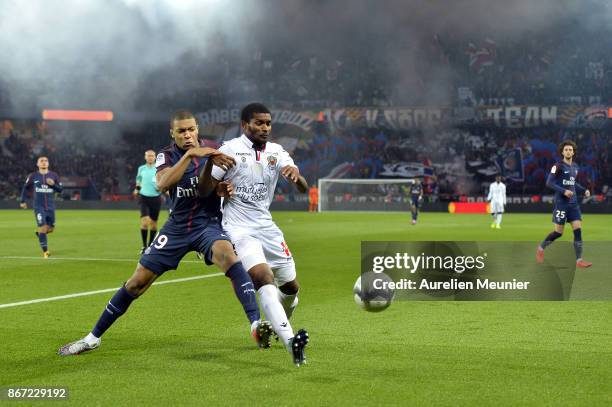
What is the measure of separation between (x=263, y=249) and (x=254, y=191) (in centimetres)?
48

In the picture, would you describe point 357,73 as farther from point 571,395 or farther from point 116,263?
point 571,395

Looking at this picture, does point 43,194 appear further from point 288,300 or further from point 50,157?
point 50,157

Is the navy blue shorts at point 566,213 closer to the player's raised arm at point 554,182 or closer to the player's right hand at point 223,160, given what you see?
the player's raised arm at point 554,182

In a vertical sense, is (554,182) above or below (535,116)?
below

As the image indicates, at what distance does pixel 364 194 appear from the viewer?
52594mm

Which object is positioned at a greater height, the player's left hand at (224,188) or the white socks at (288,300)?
the player's left hand at (224,188)

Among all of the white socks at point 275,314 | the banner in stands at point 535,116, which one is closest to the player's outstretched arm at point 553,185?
the white socks at point 275,314

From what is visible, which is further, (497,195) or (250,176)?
(497,195)

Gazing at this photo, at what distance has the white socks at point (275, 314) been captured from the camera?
6.24 m

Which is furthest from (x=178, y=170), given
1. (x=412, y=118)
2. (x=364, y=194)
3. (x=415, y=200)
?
(x=412, y=118)

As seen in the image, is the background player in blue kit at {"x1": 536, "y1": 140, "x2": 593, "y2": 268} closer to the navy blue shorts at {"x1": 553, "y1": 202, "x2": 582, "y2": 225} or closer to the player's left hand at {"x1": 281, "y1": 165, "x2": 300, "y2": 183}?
the navy blue shorts at {"x1": 553, "y1": 202, "x2": 582, "y2": 225}

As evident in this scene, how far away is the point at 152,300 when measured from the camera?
1072 centimetres

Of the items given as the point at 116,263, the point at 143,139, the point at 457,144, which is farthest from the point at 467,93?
the point at 116,263

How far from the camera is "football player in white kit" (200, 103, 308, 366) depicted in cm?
680
